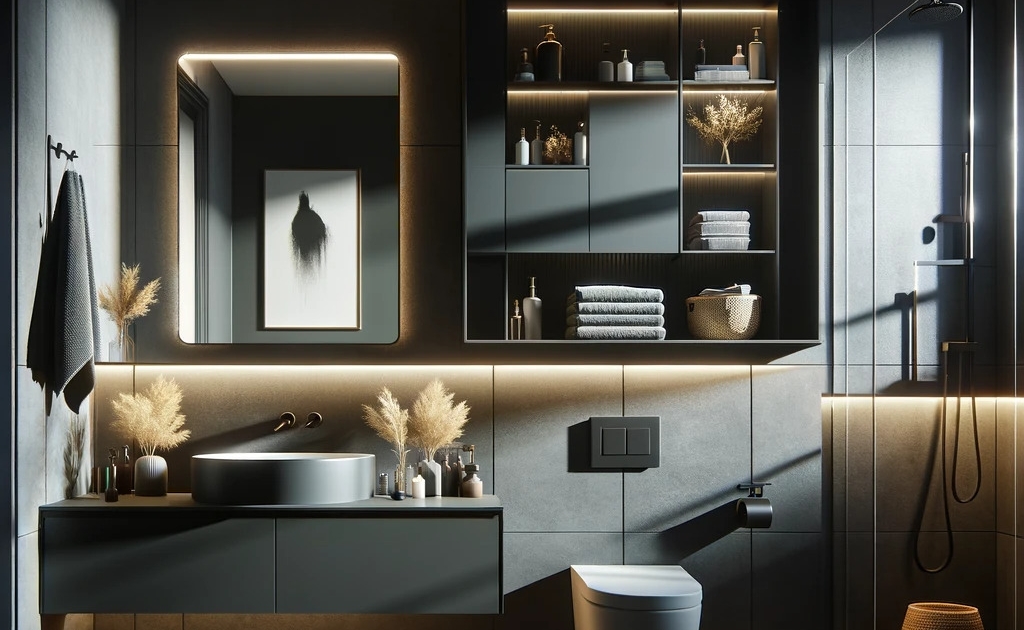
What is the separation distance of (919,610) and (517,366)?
1454mm

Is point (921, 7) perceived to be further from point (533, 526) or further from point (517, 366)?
point (533, 526)

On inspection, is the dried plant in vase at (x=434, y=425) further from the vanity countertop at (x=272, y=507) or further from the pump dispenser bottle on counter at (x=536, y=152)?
the pump dispenser bottle on counter at (x=536, y=152)

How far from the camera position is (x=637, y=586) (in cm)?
281

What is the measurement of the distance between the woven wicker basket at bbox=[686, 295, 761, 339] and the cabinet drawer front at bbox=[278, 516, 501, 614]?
3.58 ft

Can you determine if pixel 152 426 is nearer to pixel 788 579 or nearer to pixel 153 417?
pixel 153 417

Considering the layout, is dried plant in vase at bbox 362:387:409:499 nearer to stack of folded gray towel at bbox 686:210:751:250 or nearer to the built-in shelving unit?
the built-in shelving unit

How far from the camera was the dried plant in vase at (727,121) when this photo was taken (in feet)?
10.5

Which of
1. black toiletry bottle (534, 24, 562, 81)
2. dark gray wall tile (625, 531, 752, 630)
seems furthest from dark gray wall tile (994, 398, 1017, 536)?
black toiletry bottle (534, 24, 562, 81)

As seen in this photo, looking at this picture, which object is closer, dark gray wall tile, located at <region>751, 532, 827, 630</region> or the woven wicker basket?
the woven wicker basket

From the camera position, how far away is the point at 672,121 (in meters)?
3.10

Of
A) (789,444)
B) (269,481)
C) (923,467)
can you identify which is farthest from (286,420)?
(923,467)

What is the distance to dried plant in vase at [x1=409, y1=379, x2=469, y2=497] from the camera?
3076 millimetres

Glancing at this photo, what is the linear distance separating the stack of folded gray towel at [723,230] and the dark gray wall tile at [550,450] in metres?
0.55

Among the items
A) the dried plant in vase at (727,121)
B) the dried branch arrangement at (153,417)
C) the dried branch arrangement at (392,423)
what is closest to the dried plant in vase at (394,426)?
the dried branch arrangement at (392,423)
